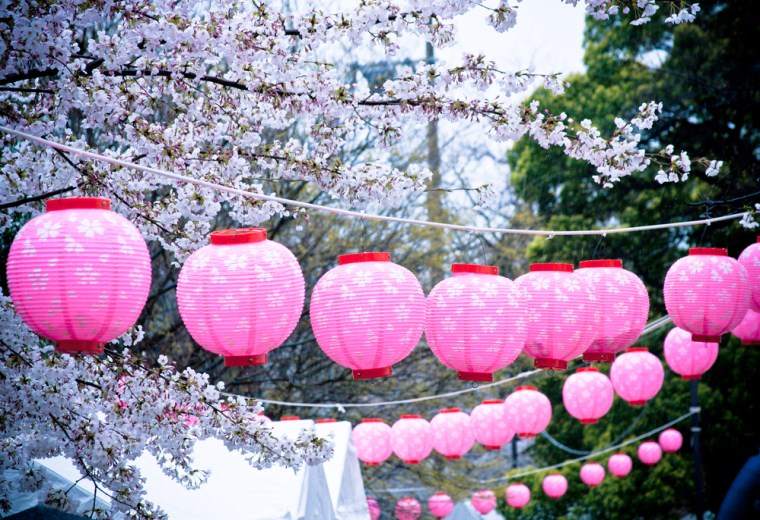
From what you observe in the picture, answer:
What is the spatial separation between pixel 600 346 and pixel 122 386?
3.15 m

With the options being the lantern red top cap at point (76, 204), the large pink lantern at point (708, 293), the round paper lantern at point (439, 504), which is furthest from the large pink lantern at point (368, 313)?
the round paper lantern at point (439, 504)

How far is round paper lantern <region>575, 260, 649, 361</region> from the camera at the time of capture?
6.43m

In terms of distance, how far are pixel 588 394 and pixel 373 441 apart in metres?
2.43

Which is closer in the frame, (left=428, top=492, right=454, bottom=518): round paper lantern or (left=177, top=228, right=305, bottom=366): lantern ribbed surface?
(left=177, top=228, right=305, bottom=366): lantern ribbed surface

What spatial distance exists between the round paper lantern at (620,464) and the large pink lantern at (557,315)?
12.0m

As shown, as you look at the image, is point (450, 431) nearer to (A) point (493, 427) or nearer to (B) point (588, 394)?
(A) point (493, 427)

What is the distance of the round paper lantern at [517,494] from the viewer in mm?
17891

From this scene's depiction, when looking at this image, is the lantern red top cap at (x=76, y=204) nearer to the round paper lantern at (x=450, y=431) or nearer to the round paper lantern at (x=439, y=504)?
the round paper lantern at (x=450, y=431)

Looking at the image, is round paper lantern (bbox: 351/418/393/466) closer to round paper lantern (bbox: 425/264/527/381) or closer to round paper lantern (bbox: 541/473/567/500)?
round paper lantern (bbox: 425/264/527/381)

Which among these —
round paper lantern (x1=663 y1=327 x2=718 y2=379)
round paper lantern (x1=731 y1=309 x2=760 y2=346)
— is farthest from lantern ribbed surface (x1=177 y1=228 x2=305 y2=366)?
round paper lantern (x1=663 y1=327 x2=718 y2=379)

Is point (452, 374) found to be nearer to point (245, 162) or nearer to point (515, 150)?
point (515, 150)

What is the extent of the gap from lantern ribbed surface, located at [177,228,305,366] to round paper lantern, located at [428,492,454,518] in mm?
11783

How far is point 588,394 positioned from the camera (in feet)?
33.9

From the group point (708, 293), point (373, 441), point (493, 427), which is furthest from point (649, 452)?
point (708, 293)
